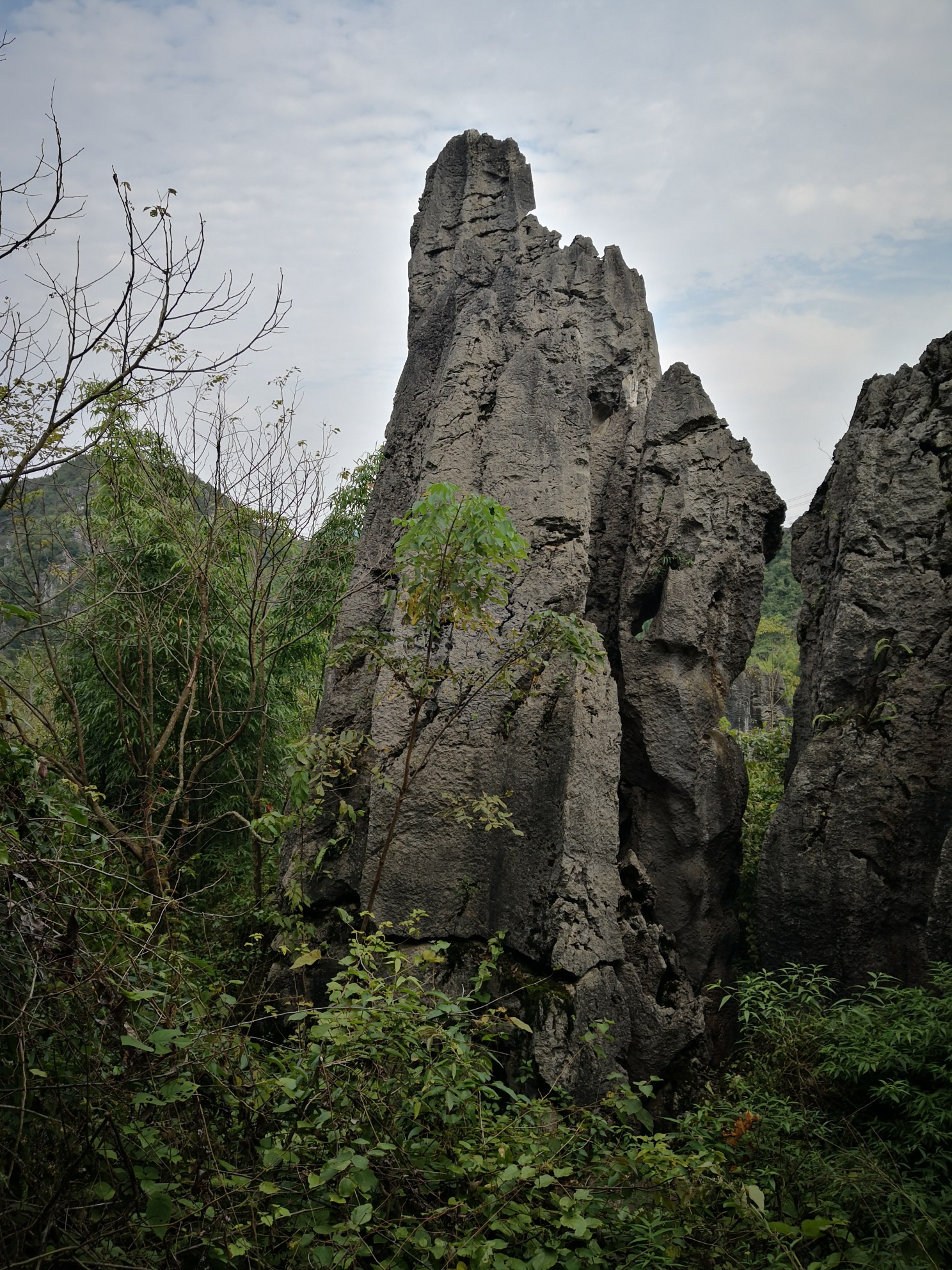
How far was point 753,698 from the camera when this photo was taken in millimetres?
20312

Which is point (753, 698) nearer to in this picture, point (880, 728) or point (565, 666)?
point (880, 728)

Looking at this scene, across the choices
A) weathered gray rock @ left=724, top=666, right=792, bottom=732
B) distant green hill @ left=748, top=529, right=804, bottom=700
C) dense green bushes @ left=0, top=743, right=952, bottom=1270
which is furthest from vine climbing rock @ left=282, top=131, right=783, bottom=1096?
distant green hill @ left=748, top=529, right=804, bottom=700

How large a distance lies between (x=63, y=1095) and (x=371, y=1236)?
44.5 inches

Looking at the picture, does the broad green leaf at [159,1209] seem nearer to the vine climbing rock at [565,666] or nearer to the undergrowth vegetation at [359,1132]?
the undergrowth vegetation at [359,1132]

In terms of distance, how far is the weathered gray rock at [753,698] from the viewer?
1961cm

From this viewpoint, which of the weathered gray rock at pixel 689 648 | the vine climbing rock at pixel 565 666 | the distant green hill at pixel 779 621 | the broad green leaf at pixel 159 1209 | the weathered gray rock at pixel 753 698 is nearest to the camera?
the broad green leaf at pixel 159 1209

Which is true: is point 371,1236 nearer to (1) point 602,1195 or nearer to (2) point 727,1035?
(1) point 602,1195

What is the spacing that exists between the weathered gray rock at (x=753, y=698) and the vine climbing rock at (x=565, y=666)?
12.4 metres

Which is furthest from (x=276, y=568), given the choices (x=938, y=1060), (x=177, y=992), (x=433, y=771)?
(x=938, y=1060)

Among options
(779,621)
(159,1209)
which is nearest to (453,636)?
(159,1209)

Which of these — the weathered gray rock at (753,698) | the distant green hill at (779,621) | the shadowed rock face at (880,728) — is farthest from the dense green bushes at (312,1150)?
the distant green hill at (779,621)

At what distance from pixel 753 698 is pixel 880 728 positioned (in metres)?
14.8

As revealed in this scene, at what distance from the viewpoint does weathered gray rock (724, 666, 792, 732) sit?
19.6 m

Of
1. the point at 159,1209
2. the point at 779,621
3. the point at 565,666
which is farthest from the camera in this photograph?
the point at 779,621
